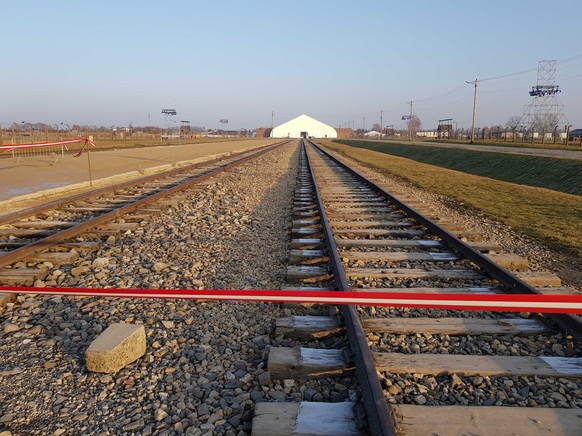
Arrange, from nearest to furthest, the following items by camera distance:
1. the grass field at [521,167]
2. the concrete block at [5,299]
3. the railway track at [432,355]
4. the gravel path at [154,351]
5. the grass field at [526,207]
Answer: the railway track at [432,355]
the gravel path at [154,351]
the concrete block at [5,299]
the grass field at [526,207]
the grass field at [521,167]

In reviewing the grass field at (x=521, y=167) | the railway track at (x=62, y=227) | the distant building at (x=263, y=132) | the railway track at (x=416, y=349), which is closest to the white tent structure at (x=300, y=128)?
the distant building at (x=263, y=132)

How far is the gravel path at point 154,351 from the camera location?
2531 mm

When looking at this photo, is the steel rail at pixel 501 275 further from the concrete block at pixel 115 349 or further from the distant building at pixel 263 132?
the distant building at pixel 263 132

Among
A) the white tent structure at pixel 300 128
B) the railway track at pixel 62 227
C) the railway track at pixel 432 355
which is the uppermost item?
the white tent structure at pixel 300 128

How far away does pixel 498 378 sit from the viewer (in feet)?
9.36

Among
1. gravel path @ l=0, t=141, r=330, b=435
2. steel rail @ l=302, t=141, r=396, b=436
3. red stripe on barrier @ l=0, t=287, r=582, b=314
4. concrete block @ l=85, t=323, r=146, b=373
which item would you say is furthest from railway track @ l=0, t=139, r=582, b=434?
concrete block @ l=85, t=323, r=146, b=373

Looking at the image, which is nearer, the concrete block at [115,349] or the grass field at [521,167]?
the concrete block at [115,349]

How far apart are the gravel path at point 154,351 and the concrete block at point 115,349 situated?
2.5 inches

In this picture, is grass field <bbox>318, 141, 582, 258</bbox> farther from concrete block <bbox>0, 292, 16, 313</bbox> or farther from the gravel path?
concrete block <bbox>0, 292, 16, 313</bbox>

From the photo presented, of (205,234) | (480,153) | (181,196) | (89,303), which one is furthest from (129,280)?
(480,153)

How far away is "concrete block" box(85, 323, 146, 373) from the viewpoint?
2.95m

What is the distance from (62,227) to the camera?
7.09 m

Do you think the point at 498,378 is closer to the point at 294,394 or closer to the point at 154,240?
the point at 294,394

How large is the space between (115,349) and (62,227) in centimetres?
A: 491
